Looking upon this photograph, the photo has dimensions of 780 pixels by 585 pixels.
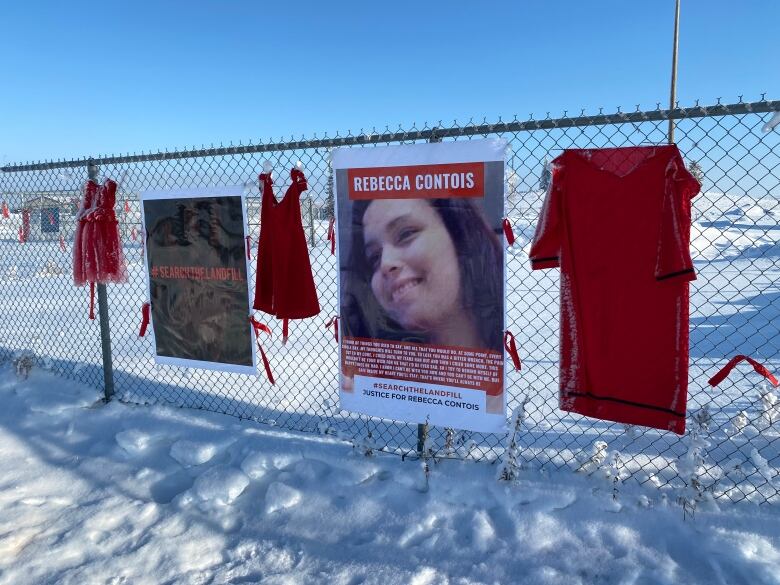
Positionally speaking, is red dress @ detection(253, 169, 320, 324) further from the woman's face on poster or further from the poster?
the woman's face on poster

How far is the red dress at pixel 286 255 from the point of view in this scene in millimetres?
3172

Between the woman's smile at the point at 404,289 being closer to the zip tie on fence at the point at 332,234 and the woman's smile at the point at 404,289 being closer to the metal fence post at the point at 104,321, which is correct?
the zip tie on fence at the point at 332,234

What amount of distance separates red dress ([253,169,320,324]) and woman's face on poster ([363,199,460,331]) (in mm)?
435

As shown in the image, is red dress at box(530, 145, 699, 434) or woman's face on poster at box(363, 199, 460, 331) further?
woman's face on poster at box(363, 199, 460, 331)

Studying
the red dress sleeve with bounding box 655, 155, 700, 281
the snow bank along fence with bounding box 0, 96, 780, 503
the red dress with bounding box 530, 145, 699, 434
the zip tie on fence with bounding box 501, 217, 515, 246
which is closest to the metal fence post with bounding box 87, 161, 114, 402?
the snow bank along fence with bounding box 0, 96, 780, 503

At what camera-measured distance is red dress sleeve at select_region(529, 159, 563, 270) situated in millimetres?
2469

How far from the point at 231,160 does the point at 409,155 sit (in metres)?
1.47

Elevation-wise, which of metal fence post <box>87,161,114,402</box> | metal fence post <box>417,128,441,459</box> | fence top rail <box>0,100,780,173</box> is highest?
fence top rail <box>0,100,780,173</box>

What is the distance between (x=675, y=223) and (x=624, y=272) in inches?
11.7

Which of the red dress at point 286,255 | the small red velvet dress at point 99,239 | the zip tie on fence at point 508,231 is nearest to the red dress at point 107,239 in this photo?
the small red velvet dress at point 99,239

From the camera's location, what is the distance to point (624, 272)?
240 cm

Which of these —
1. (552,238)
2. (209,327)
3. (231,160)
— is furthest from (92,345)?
(552,238)

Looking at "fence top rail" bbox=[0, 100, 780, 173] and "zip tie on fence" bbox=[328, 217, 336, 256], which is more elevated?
"fence top rail" bbox=[0, 100, 780, 173]

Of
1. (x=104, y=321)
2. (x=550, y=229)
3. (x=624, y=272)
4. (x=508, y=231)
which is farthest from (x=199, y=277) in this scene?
(x=624, y=272)
